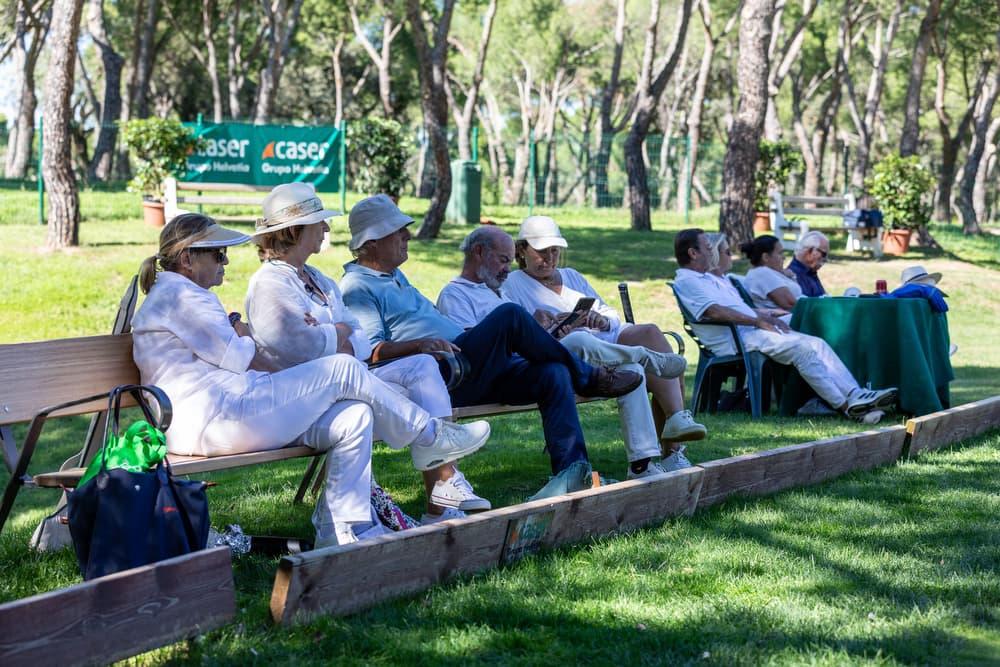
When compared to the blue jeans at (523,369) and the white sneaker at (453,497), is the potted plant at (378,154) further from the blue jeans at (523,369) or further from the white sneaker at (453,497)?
the white sneaker at (453,497)

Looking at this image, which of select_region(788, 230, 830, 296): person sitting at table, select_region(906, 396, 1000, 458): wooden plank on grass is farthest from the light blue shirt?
select_region(788, 230, 830, 296): person sitting at table

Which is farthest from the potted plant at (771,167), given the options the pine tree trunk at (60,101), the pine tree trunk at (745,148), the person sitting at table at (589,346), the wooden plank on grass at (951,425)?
the person sitting at table at (589,346)

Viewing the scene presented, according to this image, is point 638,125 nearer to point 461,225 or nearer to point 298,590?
point 461,225

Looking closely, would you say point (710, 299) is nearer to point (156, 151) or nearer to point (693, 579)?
point (693, 579)

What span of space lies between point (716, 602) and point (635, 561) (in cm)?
51

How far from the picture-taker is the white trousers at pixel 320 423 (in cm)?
445

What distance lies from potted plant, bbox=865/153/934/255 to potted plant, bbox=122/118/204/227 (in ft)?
38.0

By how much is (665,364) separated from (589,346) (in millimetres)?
385

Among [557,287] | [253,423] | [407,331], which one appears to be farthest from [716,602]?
[557,287]

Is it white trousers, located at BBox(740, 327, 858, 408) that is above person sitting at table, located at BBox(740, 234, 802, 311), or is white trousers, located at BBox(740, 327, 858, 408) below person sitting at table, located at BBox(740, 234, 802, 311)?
below

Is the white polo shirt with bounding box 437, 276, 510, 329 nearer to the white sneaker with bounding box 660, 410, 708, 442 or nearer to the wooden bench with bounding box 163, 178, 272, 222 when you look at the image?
the white sneaker with bounding box 660, 410, 708, 442

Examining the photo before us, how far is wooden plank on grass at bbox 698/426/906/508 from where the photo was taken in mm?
5418

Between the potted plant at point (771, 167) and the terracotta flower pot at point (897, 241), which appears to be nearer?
the terracotta flower pot at point (897, 241)

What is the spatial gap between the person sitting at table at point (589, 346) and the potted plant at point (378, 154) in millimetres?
14064
